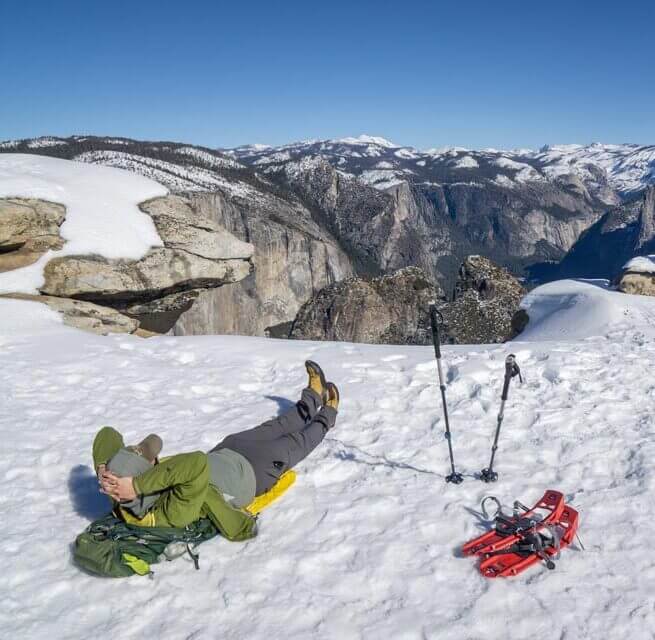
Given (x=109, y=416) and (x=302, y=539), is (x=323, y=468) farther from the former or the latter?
(x=109, y=416)

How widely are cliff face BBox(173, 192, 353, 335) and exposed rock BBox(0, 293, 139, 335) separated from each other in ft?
398

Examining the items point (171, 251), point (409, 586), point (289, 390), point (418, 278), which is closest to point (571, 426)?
point (409, 586)

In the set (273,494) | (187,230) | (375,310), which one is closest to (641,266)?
(187,230)

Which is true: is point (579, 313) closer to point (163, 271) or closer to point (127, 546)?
point (163, 271)

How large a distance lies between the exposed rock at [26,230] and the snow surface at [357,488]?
4678 millimetres

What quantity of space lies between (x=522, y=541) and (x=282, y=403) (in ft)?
20.3

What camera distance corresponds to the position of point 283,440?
8211 millimetres

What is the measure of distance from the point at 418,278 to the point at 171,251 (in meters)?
40.0

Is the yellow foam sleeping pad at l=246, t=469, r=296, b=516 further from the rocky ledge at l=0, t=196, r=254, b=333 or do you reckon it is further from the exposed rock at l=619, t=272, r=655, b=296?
the exposed rock at l=619, t=272, r=655, b=296

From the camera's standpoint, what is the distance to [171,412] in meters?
10.6

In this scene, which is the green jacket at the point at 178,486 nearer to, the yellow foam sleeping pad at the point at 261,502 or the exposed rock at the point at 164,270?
the yellow foam sleeping pad at the point at 261,502

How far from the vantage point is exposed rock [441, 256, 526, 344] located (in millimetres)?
42438

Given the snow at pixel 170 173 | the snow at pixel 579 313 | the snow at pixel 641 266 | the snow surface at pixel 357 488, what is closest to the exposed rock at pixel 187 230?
the snow surface at pixel 357 488

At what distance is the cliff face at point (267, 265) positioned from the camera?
155 metres
